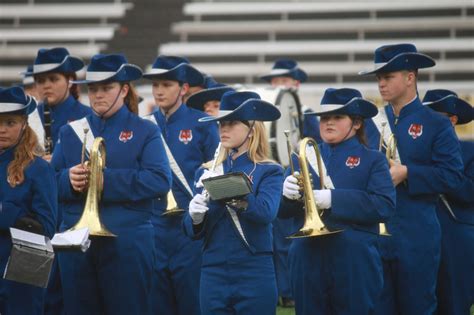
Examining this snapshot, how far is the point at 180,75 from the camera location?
859cm

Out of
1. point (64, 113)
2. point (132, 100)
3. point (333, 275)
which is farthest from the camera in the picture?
point (64, 113)

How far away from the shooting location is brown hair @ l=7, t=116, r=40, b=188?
6.92 metres

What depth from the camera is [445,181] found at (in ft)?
25.8

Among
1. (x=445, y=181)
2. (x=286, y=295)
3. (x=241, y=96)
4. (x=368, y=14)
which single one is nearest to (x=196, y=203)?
(x=241, y=96)

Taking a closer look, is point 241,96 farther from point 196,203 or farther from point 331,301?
point 331,301

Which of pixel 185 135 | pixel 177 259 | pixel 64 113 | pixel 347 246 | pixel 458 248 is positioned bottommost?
pixel 458 248

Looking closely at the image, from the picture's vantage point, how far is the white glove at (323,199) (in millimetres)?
6824

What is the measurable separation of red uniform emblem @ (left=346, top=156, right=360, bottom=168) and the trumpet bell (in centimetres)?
158

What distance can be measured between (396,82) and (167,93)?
1.62 meters

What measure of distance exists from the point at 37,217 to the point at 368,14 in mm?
23260

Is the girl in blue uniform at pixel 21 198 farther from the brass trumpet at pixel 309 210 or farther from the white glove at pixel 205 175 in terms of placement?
the brass trumpet at pixel 309 210

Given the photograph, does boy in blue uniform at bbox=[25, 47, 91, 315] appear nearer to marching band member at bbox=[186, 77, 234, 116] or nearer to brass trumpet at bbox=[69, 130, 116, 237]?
marching band member at bbox=[186, 77, 234, 116]

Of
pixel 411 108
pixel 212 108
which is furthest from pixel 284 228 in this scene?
pixel 411 108

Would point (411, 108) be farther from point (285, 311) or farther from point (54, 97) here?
point (285, 311)
